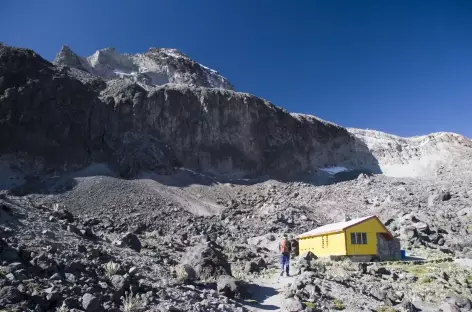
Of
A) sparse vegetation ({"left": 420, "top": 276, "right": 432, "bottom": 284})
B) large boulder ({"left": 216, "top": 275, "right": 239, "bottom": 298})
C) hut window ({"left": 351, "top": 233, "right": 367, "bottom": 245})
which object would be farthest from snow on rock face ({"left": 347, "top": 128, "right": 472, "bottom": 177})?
large boulder ({"left": 216, "top": 275, "right": 239, "bottom": 298})

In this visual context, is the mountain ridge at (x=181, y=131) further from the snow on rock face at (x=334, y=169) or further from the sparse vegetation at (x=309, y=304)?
the sparse vegetation at (x=309, y=304)

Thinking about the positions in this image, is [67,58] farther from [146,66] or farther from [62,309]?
[62,309]

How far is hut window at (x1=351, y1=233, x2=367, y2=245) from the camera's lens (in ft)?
82.9

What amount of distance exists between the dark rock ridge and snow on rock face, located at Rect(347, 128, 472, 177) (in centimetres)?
577

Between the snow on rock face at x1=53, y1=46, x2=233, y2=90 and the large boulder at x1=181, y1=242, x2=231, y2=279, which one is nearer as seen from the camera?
the large boulder at x1=181, y1=242, x2=231, y2=279

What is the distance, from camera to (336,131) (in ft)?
255

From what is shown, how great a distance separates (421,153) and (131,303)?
81.6 m

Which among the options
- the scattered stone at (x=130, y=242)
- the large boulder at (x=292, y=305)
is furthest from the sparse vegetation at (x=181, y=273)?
the scattered stone at (x=130, y=242)

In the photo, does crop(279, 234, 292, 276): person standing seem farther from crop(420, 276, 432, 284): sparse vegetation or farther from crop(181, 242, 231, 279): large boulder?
crop(420, 276, 432, 284): sparse vegetation

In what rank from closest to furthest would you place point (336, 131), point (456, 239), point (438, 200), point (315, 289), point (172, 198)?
point (315, 289), point (456, 239), point (438, 200), point (172, 198), point (336, 131)

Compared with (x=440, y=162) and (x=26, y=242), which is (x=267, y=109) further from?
(x=26, y=242)

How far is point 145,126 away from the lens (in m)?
59.1

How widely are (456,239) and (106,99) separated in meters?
50.4

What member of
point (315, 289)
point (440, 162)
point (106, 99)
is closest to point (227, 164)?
point (106, 99)
